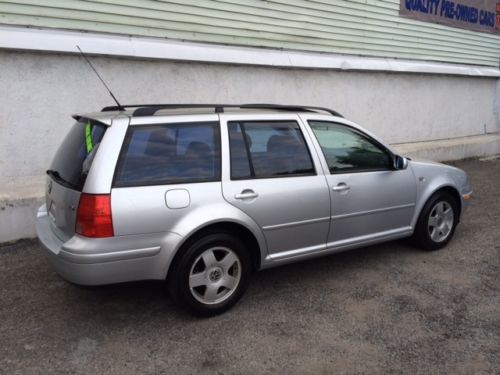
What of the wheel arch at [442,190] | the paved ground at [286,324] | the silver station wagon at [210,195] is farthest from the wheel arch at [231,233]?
the wheel arch at [442,190]

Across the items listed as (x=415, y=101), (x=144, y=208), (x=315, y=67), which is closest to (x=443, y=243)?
(x=144, y=208)

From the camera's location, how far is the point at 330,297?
3.81 m

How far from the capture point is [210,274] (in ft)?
11.0

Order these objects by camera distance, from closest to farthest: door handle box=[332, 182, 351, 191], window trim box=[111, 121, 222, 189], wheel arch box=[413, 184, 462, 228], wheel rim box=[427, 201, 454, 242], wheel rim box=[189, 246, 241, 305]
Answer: window trim box=[111, 121, 222, 189], wheel rim box=[189, 246, 241, 305], door handle box=[332, 182, 351, 191], wheel arch box=[413, 184, 462, 228], wheel rim box=[427, 201, 454, 242]

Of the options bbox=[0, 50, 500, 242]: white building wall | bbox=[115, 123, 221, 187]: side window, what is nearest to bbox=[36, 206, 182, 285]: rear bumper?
bbox=[115, 123, 221, 187]: side window

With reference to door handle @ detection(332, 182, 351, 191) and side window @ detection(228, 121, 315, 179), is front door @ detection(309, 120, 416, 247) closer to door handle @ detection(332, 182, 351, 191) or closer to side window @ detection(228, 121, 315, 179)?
door handle @ detection(332, 182, 351, 191)

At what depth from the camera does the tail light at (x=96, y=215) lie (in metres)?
2.94

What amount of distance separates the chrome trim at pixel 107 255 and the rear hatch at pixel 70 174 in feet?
0.51

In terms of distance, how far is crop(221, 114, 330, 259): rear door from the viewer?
348 cm

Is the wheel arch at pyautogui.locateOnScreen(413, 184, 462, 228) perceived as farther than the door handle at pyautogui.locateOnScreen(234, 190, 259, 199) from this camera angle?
Yes

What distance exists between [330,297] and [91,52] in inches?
162

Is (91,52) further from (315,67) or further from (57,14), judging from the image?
(315,67)

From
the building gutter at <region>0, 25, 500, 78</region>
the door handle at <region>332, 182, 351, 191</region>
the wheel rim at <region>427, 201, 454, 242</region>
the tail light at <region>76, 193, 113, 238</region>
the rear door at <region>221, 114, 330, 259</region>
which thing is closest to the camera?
the tail light at <region>76, 193, 113, 238</region>

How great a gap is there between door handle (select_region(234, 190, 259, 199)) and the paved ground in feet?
2.84
